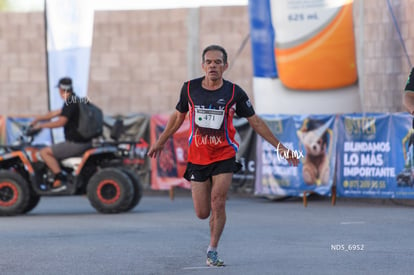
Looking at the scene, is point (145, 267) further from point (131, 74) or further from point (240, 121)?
point (131, 74)

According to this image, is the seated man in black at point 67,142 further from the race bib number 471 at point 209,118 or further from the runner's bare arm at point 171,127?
the race bib number 471 at point 209,118

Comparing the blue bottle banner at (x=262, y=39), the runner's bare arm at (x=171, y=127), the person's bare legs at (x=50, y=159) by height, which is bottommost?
the person's bare legs at (x=50, y=159)

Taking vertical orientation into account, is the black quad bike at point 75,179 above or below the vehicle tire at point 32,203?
above

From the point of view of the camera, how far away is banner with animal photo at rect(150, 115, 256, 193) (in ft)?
65.3

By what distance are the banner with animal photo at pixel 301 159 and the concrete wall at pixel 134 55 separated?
18.6 feet

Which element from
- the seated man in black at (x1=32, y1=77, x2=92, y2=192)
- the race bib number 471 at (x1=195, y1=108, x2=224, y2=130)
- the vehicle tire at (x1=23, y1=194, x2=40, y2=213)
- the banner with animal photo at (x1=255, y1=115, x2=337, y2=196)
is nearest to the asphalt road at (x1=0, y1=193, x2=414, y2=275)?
the vehicle tire at (x1=23, y1=194, x2=40, y2=213)

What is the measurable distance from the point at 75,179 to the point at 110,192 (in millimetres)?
592

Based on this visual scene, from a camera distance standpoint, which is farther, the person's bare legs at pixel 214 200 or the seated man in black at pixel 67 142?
the seated man in black at pixel 67 142

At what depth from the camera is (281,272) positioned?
355 inches

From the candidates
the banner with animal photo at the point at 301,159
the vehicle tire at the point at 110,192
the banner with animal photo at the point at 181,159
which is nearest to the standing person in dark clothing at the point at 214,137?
the vehicle tire at the point at 110,192

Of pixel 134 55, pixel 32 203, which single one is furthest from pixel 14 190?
pixel 134 55

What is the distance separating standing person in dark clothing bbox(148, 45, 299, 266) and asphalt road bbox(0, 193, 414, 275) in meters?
0.55

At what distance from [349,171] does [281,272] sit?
9237mm

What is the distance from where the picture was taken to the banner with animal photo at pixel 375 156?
57.3 ft
